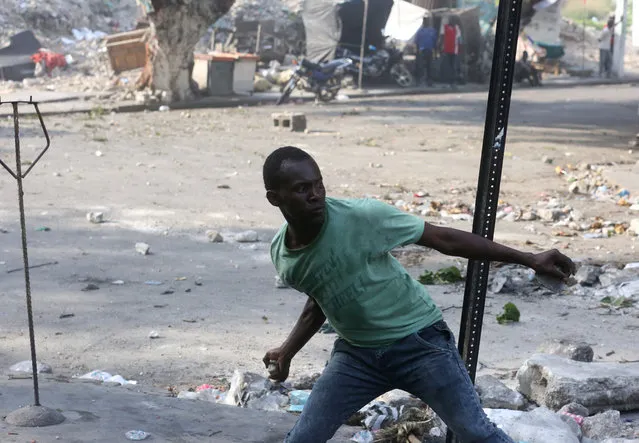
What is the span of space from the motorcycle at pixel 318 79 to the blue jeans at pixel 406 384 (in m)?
16.9

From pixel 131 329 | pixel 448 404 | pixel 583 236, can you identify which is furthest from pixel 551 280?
pixel 583 236

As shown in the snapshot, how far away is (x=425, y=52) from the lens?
25.8 metres

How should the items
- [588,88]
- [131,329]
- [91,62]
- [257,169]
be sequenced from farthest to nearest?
[588,88], [91,62], [257,169], [131,329]

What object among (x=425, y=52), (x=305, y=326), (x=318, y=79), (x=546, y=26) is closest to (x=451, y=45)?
(x=425, y=52)

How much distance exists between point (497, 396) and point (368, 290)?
1777mm

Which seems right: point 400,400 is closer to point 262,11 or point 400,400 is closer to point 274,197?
point 274,197

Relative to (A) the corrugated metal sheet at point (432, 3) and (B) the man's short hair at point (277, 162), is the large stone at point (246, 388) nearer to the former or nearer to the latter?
(B) the man's short hair at point (277, 162)

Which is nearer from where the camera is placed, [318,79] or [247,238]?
[247,238]

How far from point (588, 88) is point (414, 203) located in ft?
61.0

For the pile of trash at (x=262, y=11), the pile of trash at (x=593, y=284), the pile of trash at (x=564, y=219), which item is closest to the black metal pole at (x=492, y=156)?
the pile of trash at (x=593, y=284)

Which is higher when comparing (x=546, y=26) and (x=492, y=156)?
(x=546, y=26)

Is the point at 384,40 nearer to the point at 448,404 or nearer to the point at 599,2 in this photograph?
the point at 599,2

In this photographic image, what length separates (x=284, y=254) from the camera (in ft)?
8.61

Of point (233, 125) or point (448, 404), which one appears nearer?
point (448, 404)
